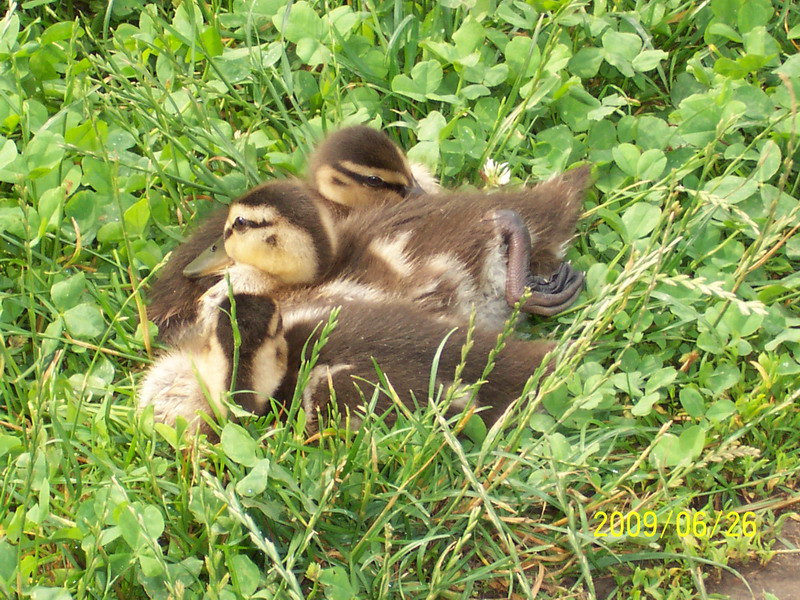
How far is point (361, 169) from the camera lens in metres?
2.81

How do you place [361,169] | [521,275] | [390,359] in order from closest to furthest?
[390,359], [521,275], [361,169]

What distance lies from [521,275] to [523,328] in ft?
0.54

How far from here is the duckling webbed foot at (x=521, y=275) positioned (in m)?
2.69

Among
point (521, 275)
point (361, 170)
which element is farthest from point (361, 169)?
point (521, 275)

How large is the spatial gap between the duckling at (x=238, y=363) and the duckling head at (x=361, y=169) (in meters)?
0.66

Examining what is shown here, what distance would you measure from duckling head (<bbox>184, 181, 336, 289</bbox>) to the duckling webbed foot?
0.46 metres

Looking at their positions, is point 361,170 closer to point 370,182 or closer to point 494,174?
point 370,182

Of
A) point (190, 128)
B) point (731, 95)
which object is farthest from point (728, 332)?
point (190, 128)

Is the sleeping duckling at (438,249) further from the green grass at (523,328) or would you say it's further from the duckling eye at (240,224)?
the green grass at (523,328)
